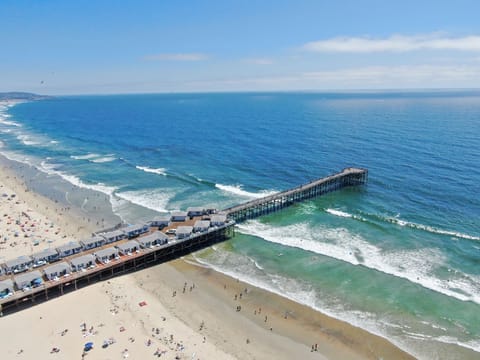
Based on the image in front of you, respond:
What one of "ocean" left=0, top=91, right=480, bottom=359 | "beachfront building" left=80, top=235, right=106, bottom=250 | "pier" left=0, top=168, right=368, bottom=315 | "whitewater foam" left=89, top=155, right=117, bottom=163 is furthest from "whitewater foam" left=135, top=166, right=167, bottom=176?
"beachfront building" left=80, top=235, right=106, bottom=250

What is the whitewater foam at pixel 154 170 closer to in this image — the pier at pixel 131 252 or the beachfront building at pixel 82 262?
the pier at pixel 131 252

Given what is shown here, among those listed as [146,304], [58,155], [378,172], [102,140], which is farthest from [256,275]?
[102,140]

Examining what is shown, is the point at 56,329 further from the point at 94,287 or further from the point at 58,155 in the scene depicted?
the point at 58,155

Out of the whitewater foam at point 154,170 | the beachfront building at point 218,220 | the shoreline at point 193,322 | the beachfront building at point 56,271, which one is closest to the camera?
the shoreline at point 193,322

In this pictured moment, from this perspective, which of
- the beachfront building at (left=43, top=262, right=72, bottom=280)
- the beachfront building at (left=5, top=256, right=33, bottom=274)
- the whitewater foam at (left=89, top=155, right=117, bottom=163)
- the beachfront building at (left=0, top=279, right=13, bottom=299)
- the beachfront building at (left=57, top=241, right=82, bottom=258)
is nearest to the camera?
the beachfront building at (left=0, top=279, right=13, bottom=299)

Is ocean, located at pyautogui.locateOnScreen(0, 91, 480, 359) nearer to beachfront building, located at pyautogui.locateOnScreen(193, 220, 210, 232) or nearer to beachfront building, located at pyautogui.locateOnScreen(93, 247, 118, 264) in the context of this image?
beachfront building, located at pyautogui.locateOnScreen(193, 220, 210, 232)

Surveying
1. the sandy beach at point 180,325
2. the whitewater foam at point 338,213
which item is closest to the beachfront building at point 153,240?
the sandy beach at point 180,325
